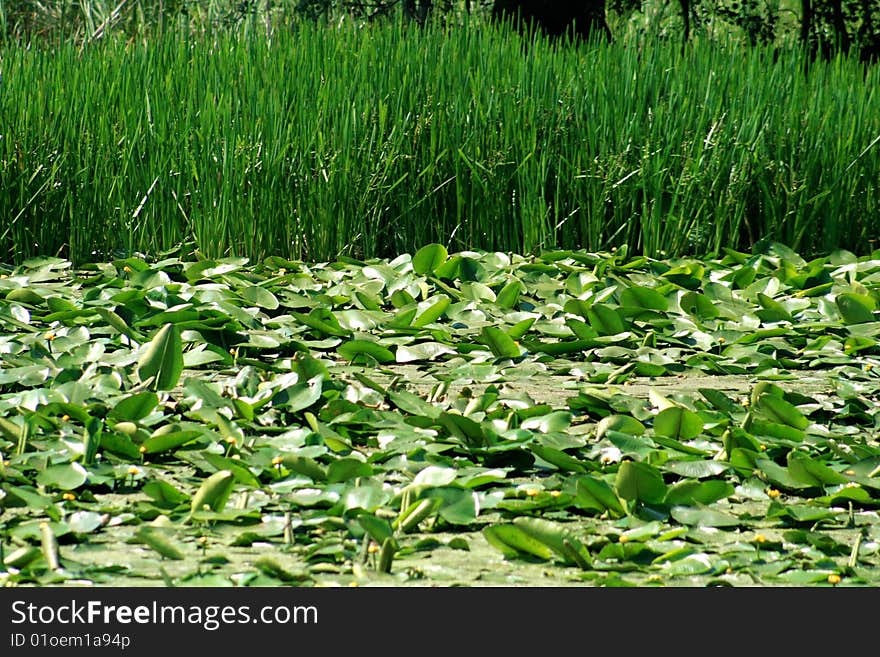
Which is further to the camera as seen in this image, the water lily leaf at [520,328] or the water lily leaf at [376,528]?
the water lily leaf at [520,328]

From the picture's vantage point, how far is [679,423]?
2.10 metres

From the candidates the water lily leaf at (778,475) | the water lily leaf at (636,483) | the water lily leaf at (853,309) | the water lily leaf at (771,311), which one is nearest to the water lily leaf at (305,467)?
the water lily leaf at (636,483)

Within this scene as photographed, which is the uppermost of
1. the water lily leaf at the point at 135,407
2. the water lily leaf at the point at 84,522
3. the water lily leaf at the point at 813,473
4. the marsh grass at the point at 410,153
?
the marsh grass at the point at 410,153

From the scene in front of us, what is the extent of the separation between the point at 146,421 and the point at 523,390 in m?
0.88

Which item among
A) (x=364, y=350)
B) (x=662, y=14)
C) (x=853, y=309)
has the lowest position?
(x=364, y=350)

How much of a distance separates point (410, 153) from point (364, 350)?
4.54 feet

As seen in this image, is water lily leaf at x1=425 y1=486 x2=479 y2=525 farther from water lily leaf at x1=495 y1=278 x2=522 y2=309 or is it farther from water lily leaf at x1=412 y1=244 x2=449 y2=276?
water lily leaf at x1=412 y1=244 x2=449 y2=276

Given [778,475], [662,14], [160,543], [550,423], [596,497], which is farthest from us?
[662,14]

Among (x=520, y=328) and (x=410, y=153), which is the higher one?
(x=410, y=153)

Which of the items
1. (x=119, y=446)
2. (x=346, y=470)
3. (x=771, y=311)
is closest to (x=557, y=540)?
(x=346, y=470)

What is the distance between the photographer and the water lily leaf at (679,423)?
2097 millimetres

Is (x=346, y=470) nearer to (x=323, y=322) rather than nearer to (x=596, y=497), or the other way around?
(x=596, y=497)

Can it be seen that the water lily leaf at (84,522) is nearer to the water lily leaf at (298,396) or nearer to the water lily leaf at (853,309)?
the water lily leaf at (298,396)

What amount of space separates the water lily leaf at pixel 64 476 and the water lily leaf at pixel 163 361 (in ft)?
1.61
